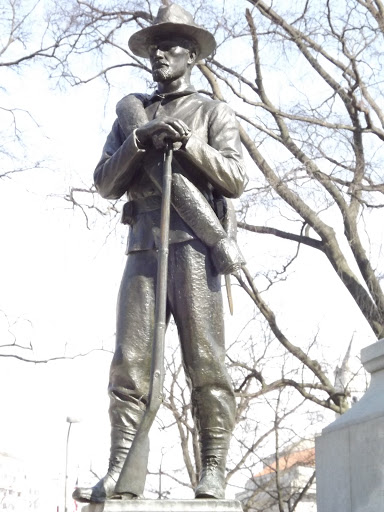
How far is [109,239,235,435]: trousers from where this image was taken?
4.75 m

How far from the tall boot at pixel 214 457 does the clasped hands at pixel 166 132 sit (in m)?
1.49

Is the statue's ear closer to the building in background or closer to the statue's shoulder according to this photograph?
the statue's shoulder

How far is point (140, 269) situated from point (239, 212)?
1068cm

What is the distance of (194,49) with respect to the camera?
17.6 ft

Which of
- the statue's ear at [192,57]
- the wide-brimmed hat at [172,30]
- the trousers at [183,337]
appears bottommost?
the trousers at [183,337]

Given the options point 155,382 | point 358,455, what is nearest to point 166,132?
point 155,382

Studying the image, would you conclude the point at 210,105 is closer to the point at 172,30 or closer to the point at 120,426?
the point at 172,30

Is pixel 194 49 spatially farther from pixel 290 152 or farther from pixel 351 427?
pixel 290 152

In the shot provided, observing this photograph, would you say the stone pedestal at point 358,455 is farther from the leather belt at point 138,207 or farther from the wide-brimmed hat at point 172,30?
the wide-brimmed hat at point 172,30

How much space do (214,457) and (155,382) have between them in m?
0.57

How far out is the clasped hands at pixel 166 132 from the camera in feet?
16.0

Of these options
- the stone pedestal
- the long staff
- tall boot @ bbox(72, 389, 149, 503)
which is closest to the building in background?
the stone pedestal

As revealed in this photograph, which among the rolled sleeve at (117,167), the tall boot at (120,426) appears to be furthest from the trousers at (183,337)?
the rolled sleeve at (117,167)

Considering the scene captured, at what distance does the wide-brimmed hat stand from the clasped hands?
61cm
